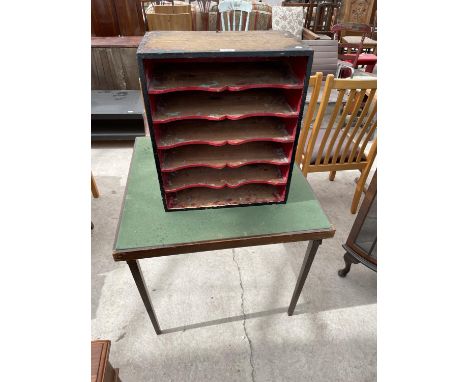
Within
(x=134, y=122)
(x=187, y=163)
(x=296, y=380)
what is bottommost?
(x=296, y=380)

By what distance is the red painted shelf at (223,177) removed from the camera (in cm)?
121

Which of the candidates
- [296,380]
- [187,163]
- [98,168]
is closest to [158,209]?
[187,163]

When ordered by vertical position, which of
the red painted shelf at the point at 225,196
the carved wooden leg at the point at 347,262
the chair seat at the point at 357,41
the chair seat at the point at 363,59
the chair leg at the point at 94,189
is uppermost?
the chair seat at the point at 357,41

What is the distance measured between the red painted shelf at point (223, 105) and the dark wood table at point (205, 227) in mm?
460

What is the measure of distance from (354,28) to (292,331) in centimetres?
404

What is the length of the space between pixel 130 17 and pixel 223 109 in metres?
4.32

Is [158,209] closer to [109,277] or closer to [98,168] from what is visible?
[109,277]

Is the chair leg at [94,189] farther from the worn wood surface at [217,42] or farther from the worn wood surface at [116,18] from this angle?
the worn wood surface at [116,18]

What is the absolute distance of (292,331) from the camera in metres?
1.84

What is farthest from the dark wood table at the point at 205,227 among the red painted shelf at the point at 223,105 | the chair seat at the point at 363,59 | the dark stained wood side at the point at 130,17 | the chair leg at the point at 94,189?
the chair seat at the point at 363,59

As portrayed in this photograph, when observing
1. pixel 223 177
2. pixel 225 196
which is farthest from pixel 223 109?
pixel 225 196

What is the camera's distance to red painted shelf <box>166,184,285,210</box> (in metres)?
1.27

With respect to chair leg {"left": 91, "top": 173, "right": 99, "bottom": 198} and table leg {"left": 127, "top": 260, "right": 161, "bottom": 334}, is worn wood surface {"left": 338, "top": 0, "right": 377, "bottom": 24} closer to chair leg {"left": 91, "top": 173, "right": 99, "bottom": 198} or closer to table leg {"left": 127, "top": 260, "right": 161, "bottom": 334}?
chair leg {"left": 91, "top": 173, "right": 99, "bottom": 198}

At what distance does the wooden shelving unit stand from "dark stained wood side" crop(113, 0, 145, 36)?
400 centimetres
